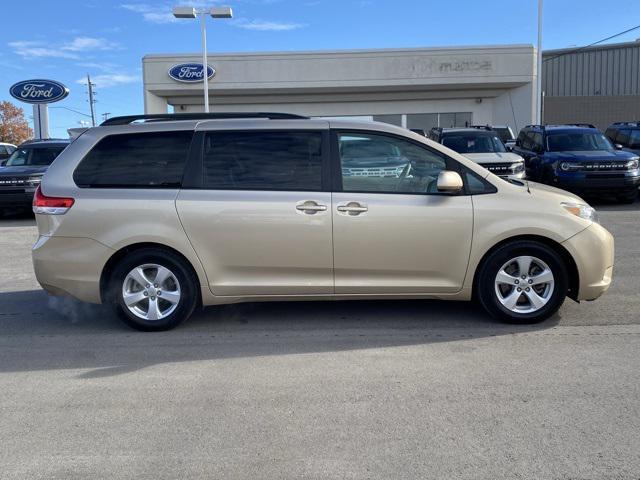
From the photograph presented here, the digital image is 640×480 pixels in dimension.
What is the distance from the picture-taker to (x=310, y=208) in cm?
525

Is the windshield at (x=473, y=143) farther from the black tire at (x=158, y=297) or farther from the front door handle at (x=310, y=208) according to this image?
the black tire at (x=158, y=297)

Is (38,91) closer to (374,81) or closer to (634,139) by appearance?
(374,81)

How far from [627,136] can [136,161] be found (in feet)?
49.7

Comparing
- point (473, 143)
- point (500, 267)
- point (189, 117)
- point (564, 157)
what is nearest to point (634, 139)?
point (564, 157)

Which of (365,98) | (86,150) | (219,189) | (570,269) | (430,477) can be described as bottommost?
(430,477)

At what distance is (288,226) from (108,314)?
91.2 inches

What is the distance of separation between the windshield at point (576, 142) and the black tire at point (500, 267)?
10.0 meters

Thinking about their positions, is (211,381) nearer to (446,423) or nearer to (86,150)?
(446,423)

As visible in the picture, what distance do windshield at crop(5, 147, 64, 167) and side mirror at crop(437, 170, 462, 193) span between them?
12.2 meters


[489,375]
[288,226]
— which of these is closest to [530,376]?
[489,375]

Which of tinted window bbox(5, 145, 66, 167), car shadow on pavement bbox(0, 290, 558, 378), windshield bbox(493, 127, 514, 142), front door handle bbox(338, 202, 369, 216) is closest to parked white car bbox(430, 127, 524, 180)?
windshield bbox(493, 127, 514, 142)

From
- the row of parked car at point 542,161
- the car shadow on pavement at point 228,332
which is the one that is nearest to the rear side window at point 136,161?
the car shadow on pavement at point 228,332

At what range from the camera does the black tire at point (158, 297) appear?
5.38 metres

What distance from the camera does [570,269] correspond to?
5449mm
